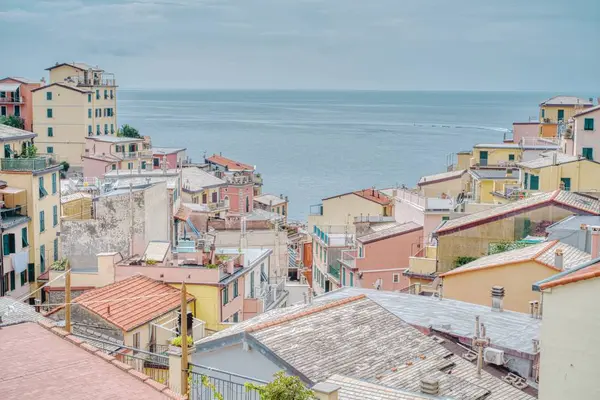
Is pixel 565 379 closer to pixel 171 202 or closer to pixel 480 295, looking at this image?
pixel 480 295

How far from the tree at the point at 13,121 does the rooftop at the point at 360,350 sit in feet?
201

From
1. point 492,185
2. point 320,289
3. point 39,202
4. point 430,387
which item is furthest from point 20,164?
point 492,185

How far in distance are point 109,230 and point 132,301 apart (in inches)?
327

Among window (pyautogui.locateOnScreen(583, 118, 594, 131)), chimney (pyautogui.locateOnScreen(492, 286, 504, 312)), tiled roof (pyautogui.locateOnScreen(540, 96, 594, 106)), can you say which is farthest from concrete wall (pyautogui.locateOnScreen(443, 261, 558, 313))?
tiled roof (pyautogui.locateOnScreen(540, 96, 594, 106))

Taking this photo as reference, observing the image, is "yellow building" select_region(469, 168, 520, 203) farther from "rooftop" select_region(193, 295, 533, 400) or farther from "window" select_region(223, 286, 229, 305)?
"rooftop" select_region(193, 295, 533, 400)

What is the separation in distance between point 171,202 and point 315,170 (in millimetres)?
105822

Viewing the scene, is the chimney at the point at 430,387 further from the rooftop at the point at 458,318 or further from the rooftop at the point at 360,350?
the rooftop at the point at 458,318

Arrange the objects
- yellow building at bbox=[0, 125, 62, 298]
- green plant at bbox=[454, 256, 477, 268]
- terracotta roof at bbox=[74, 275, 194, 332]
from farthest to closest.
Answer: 1. yellow building at bbox=[0, 125, 62, 298]
2. green plant at bbox=[454, 256, 477, 268]
3. terracotta roof at bbox=[74, 275, 194, 332]

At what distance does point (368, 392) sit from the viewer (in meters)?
12.8

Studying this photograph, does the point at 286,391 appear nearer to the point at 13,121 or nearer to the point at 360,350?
the point at 360,350

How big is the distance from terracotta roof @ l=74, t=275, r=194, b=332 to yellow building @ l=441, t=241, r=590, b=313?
6934mm

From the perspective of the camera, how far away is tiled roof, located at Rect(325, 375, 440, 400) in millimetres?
12578

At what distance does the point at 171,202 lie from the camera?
34.1 meters

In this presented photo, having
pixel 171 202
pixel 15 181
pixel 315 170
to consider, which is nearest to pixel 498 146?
pixel 171 202
